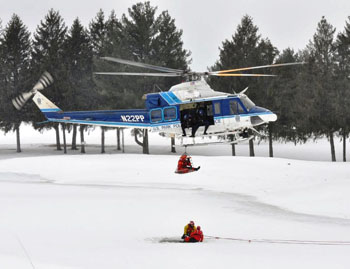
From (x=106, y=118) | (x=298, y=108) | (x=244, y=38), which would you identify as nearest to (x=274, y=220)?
(x=106, y=118)

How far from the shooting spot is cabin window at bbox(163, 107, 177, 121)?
1905 cm

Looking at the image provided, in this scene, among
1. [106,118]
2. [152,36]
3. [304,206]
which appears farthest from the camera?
[152,36]

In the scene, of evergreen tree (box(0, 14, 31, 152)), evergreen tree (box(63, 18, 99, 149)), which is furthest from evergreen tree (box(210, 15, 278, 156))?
evergreen tree (box(0, 14, 31, 152))

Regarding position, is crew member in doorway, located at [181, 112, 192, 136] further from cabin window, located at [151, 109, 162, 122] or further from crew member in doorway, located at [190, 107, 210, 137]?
cabin window, located at [151, 109, 162, 122]

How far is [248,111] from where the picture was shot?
61.5ft

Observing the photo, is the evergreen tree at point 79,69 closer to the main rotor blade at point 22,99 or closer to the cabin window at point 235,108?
the main rotor blade at point 22,99

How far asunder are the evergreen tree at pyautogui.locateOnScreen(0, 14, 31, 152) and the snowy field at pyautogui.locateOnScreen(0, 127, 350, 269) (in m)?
9.56

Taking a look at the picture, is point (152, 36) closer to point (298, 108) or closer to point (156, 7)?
point (156, 7)

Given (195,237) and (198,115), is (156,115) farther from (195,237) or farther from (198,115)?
(195,237)

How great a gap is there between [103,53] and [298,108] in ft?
65.1

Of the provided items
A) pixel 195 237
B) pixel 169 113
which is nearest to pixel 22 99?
pixel 169 113

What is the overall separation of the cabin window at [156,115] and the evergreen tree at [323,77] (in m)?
18.3

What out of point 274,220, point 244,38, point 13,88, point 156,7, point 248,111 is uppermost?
point 156,7

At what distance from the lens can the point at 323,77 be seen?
112 feet
